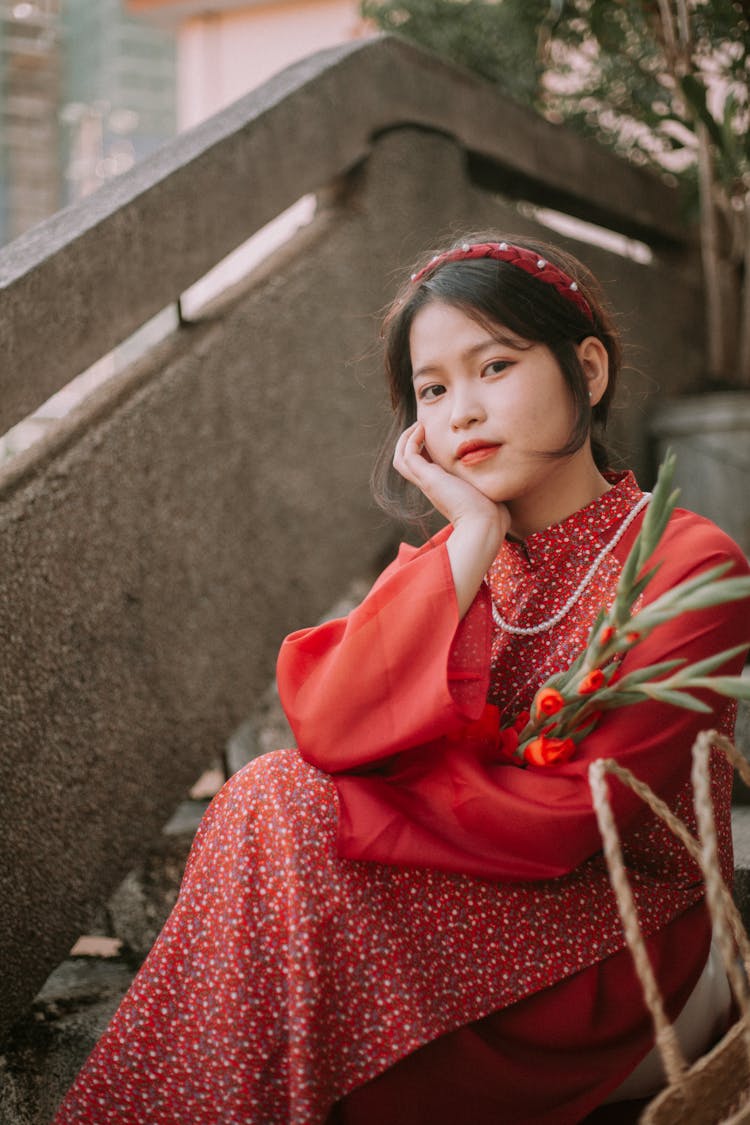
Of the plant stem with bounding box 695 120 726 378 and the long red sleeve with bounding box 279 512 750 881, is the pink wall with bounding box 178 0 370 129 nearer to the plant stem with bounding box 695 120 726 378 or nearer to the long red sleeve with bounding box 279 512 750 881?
the plant stem with bounding box 695 120 726 378

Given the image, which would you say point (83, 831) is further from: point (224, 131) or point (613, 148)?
point (613, 148)

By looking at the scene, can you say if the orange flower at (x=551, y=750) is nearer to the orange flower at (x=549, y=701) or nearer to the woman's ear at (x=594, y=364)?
the orange flower at (x=549, y=701)

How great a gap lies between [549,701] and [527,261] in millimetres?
800

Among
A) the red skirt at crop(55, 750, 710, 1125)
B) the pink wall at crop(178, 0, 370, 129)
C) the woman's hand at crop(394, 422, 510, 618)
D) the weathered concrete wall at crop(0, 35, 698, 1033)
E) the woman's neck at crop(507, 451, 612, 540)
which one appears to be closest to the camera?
the red skirt at crop(55, 750, 710, 1125)

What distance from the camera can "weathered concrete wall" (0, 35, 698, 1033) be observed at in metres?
2.23

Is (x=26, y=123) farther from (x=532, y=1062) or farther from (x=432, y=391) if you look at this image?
(x=532, y=1062)

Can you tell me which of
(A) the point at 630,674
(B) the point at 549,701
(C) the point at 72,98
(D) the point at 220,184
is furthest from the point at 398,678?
(C) the point at 72,98

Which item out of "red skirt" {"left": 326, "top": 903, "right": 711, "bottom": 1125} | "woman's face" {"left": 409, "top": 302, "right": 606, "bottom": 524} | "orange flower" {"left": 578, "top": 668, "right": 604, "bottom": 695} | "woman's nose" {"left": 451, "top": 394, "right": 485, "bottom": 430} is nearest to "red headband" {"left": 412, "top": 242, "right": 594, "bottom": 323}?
"woman's face" {"left": 409, "top": 302, "right": 606, "bottom": 524}

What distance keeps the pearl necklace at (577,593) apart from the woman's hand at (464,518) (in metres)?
0.16

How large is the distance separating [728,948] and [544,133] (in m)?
3.49

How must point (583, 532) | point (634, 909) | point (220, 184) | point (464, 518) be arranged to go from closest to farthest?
point (634, 909)
point (464, 518)
point (583, 532)
point (220, 184)

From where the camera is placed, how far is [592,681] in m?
1.56

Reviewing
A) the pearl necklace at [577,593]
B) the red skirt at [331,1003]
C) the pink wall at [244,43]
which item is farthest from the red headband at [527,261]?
the pink wall at [244,43]

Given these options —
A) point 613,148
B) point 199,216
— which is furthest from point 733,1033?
point 613,148
